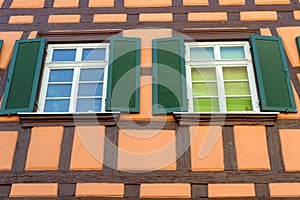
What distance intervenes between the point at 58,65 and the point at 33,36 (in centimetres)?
64

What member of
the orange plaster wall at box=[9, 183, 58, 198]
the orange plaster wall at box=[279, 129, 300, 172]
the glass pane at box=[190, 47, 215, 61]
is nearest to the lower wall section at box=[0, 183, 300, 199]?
the orange plaster wall at box=[9, 183, 58, 198]

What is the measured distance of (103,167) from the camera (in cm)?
527

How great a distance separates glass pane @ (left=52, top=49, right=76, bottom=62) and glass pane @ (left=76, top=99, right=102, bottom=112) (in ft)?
2.43

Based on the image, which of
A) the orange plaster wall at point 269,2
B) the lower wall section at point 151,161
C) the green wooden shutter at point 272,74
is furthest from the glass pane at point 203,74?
the orange plaster wall at point 269,2

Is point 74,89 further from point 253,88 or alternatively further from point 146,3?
point 253,88

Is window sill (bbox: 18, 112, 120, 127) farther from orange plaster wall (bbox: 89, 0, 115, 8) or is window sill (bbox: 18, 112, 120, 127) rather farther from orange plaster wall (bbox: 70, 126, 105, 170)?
orange plaster wall (bbox: 89, 0, 115, 8)

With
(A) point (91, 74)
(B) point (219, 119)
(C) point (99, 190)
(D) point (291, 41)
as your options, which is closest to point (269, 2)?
(D) point (291, 41)

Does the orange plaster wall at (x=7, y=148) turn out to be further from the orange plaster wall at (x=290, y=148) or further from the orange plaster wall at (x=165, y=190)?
the orange plaster wall at (x=290, y=148)

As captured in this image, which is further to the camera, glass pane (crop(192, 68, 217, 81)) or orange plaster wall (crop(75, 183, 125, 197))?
glass pane (crop(192, 68, 217, 81))

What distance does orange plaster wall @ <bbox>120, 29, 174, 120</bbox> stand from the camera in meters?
5.62

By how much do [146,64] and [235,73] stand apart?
1.15 meters

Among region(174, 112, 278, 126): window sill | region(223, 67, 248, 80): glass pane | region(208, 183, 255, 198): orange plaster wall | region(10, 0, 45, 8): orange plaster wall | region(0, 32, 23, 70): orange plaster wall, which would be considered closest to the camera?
region(208, 183, 255, 198): orange plaster wall

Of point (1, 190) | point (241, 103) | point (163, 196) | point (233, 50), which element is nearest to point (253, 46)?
point (233, 50)

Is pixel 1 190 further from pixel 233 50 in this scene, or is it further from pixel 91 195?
pixel 233 50
